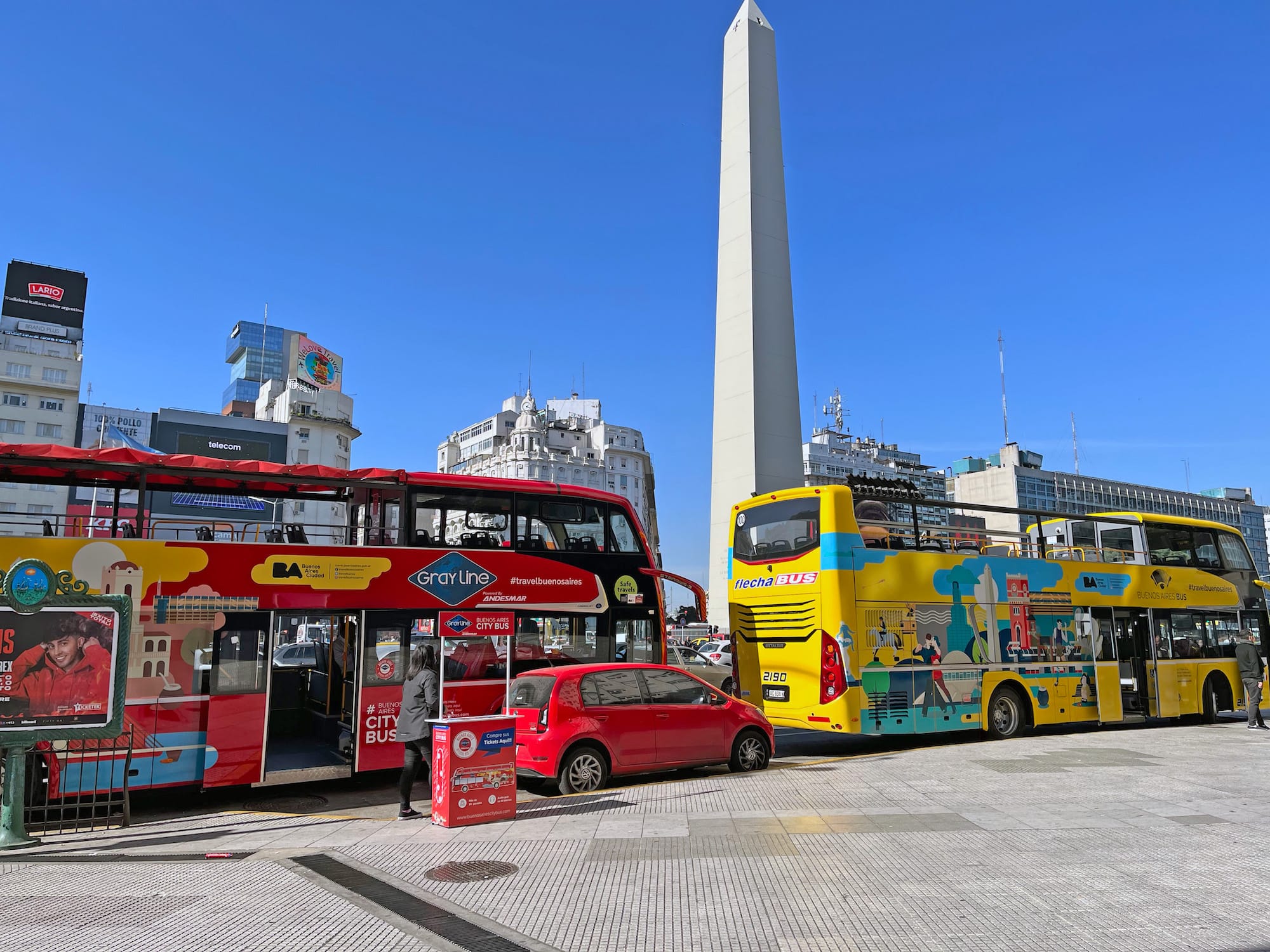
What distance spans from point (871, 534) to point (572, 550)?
444 cm

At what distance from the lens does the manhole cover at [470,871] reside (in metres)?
6.29

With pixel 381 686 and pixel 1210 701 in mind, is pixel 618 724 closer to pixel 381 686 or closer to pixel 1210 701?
pixel 381 686

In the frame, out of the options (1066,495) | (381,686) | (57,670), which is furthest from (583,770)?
(1066,495)

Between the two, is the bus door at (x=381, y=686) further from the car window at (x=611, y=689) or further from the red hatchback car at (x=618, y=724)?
the car window at (x=611, y=689)

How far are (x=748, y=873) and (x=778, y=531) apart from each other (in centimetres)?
765

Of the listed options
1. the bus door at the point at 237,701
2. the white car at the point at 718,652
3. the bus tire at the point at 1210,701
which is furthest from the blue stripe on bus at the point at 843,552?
the white car at the point at 718,652

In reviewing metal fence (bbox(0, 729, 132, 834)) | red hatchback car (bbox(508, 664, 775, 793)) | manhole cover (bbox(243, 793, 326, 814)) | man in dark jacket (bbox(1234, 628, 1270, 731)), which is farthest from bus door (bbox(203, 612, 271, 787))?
man in dark jacket (bbox(1234, 628, 1270, 731))

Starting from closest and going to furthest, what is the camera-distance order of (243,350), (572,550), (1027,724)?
1. (572,550)
2. (1027,724)
3. (243,350)

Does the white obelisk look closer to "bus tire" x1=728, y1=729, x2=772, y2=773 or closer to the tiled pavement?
"bus tire" x1=728, y1=729, x2=772, y2=773

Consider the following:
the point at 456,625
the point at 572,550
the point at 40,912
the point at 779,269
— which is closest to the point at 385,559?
the point at 456,625

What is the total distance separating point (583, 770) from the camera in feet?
32.2

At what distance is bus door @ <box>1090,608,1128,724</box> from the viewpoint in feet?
51.2

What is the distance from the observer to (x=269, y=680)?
10.3m

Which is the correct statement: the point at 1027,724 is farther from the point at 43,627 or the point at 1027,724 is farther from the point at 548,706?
the point at 43,627
